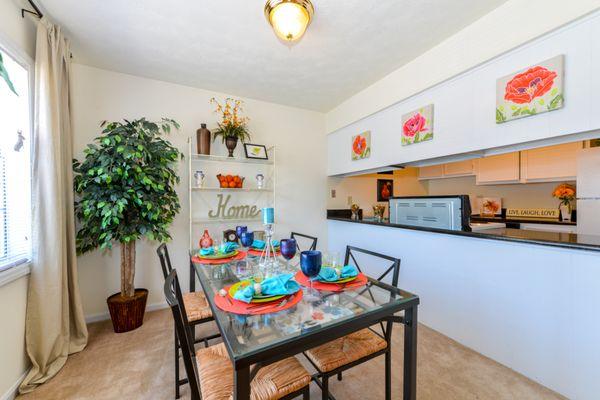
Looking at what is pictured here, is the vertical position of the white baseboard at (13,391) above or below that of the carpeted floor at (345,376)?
above

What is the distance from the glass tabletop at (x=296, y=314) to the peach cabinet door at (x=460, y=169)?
3.45 m

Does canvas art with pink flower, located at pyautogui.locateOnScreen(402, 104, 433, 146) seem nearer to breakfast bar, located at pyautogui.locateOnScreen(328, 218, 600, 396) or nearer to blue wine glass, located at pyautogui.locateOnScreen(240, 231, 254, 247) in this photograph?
breakfast bar, located at pyautogui.locateOnScreen(328, 218, 600, 396)

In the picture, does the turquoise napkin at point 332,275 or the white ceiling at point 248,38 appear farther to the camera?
the white ceiling at point 248,38

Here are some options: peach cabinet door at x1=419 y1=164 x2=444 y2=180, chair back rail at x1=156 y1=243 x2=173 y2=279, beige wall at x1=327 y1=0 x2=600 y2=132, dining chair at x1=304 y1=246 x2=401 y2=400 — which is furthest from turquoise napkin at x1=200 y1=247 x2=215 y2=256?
peach cabinet door at x1=419 y1=164 x2=444 y2=180

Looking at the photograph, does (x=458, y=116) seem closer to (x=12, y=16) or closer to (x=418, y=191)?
(x=418, y=191)

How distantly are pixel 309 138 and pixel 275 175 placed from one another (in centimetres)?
81

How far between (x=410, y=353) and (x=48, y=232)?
2.35 meters

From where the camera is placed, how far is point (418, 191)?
15.2ft

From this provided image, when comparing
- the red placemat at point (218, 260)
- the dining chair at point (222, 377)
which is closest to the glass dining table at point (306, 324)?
the dining chair at point (222, 377)

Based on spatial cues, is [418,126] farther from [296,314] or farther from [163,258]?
[163,258]

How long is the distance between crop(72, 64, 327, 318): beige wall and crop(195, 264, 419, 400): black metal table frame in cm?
188

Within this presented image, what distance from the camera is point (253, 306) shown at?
99cm

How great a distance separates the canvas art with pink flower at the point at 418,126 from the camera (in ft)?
7.18

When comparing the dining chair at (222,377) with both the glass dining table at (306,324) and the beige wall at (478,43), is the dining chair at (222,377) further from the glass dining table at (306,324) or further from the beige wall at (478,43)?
the beige wall at (478,43)
